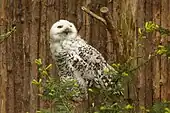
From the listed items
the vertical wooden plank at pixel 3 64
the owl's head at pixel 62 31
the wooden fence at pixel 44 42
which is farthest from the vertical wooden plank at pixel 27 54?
the owl's head at pixel 62 31

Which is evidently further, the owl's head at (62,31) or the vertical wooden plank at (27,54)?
the vertical wooden plank at (27,54)

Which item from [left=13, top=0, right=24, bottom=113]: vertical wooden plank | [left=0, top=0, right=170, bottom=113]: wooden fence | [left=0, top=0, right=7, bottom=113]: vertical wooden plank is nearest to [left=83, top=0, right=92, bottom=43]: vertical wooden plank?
[left=0, top=0, right=170, bottom=113]: wooden fence

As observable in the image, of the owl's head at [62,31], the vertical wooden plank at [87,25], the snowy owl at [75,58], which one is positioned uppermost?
the vertical wooden plank at [87,25]

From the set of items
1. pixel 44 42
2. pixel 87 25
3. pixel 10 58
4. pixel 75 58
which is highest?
pixel 87 25

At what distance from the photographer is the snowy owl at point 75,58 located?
3342 millimetres

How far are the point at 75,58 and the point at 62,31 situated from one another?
0.53ft

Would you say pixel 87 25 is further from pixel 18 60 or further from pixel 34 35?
pixel 18 60

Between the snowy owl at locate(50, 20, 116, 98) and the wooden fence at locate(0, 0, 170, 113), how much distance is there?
708 millimetres

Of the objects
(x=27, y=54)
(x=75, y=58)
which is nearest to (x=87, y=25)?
(x=27, y=54)

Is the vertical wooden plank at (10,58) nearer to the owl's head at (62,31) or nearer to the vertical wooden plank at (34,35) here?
the vertical wooden plank at (34,35)

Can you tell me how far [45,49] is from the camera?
4.34 metres

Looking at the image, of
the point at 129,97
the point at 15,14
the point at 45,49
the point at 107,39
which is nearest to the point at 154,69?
the point at 107,39

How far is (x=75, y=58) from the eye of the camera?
334 cm

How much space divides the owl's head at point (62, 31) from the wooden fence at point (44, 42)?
75 cm
